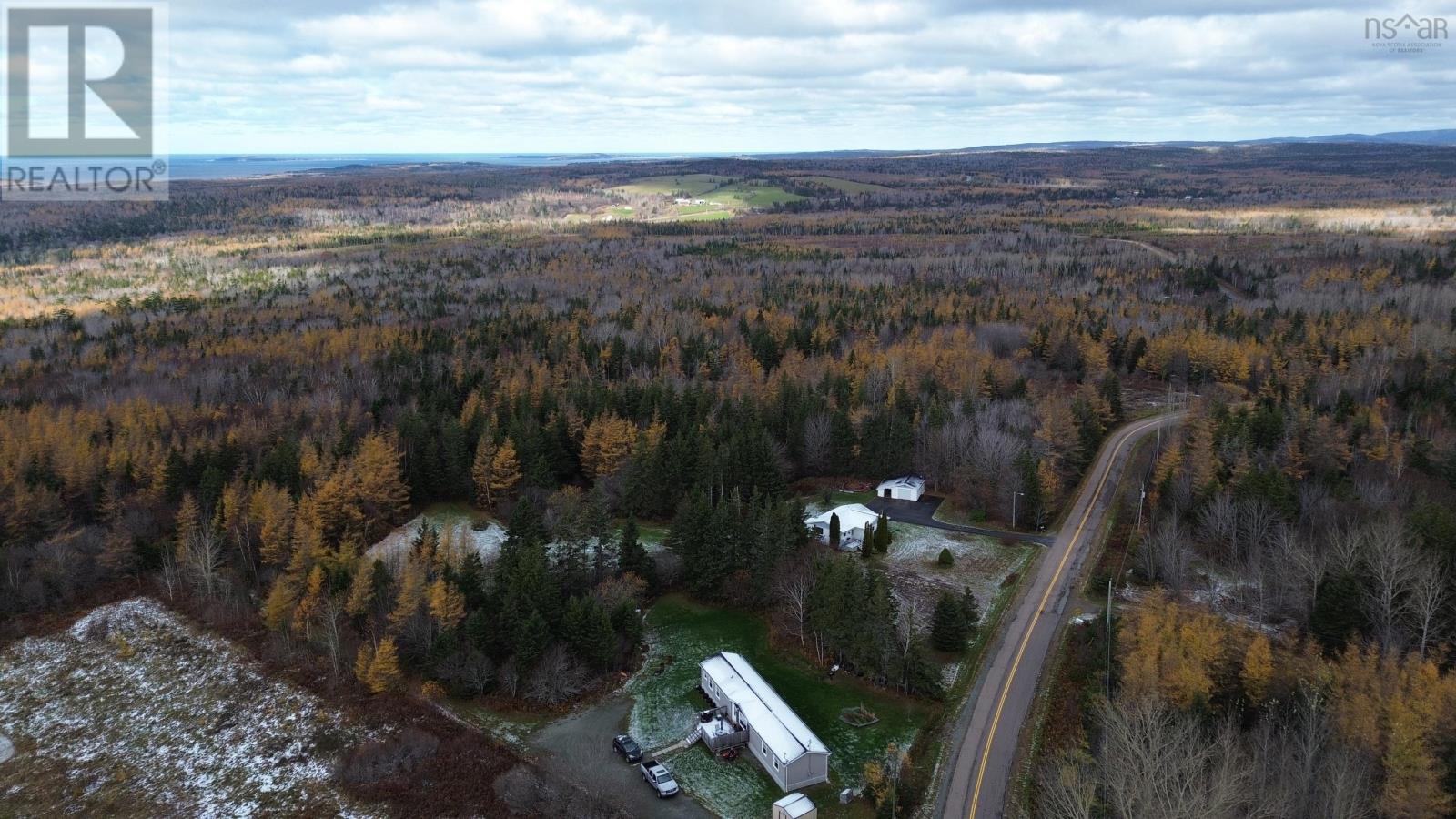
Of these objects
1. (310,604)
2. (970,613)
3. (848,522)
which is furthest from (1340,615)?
(310,604)

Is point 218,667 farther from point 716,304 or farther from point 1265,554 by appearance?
point 716,304

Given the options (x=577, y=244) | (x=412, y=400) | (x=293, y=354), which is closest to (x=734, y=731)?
(x=412, y=400)

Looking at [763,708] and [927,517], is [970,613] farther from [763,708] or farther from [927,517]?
[927,517]

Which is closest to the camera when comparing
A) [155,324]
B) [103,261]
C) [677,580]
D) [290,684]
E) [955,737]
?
[955,737]

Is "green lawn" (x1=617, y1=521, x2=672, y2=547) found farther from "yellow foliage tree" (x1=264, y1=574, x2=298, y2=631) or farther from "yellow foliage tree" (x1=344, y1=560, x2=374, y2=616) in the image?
"yellow foliage tree" (x1=264, y1=574, x2=298, y2=631)

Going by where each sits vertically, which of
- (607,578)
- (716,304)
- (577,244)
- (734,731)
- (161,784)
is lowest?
(161,784)

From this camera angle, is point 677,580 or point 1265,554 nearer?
point 1265,554

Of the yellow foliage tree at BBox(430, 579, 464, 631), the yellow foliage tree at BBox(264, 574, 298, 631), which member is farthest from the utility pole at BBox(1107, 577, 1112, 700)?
the yellow foliage tree at BBox(264, 574, 298, 631)

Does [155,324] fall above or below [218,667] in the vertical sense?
above

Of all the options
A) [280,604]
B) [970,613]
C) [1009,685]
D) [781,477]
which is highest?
[781,477]
